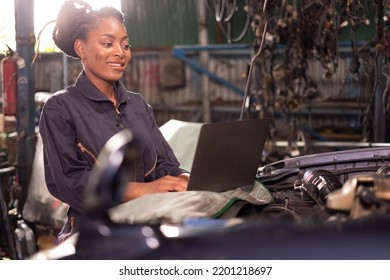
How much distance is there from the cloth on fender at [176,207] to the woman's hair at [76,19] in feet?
2.73

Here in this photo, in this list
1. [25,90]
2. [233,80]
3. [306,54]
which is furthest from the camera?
[233,80]

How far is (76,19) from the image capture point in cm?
221

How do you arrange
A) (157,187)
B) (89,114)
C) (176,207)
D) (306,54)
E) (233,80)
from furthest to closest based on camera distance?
(233,80), (306,54), (89,114), (157,187), (176,207)

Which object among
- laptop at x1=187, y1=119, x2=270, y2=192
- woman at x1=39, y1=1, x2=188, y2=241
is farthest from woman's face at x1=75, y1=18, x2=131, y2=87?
laptop at x1=187, y1=119, x2=270, y2=192

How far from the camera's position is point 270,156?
225 inches

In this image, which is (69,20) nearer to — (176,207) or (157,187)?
(157,187)

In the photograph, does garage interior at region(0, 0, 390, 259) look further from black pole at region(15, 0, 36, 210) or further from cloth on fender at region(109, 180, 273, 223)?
cloth on fender at region(109, 180, 273, 223)

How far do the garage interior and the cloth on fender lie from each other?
17 centimetres

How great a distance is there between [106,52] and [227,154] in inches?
27.8

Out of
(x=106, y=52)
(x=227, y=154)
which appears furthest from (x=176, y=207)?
(x=106, y=52)

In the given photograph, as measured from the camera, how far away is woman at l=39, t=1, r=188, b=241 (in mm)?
2010
